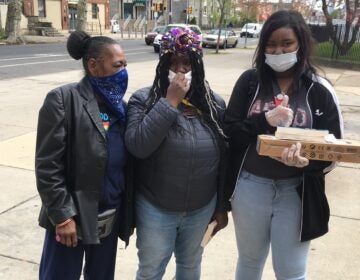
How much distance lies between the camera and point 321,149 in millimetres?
1919

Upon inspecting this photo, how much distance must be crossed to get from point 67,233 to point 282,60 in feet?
4.18

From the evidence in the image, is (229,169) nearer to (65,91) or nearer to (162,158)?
(162,158)

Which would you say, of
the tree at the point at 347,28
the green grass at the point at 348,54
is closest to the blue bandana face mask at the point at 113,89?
the green grass at the point at 348,54

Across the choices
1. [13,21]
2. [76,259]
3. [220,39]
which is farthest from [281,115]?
[13,21]

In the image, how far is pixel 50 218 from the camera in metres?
2.07

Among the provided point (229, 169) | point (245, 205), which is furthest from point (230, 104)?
point (245, 205)

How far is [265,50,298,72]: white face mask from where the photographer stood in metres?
2.14

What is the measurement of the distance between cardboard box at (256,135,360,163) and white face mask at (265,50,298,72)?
43cm

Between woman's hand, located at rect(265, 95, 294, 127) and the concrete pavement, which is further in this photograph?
the concrete pavement

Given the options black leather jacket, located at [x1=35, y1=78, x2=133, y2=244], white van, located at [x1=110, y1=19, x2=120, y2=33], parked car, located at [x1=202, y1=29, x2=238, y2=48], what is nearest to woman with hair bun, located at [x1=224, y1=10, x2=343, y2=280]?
black leather jacket, located at [x1=35, y1=78, x2=133, y2=244]

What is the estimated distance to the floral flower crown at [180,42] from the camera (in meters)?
2.12

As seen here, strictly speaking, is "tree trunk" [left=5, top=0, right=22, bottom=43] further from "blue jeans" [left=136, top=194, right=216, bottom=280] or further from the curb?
"blue jeans" [left=136, top=194, right=216, bottom=280]

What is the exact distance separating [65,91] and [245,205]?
1038 millimetres

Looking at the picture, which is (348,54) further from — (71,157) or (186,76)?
(71,157)
